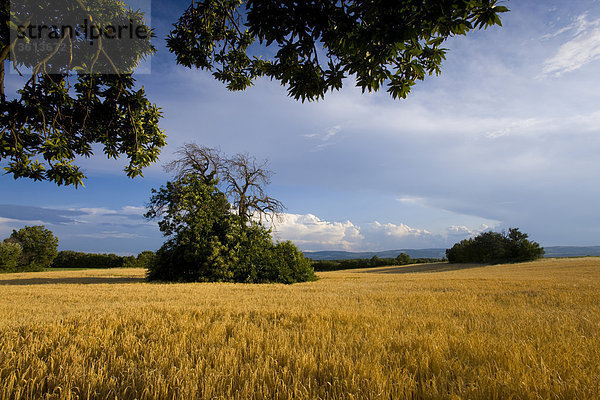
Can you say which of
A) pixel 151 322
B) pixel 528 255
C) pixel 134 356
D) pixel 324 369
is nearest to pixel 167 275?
pixel 151 322

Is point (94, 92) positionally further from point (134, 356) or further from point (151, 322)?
point (134, 356)

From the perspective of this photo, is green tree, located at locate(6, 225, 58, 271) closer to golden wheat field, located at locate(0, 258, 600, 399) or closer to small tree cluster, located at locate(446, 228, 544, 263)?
golden wheat field, located at locate(0, 258, 600, 399)

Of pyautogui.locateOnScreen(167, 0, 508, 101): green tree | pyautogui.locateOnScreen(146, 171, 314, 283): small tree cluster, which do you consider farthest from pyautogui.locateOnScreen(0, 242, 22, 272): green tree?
pyautogui.locateOnScreen(167, 0, 508, 101): green tree

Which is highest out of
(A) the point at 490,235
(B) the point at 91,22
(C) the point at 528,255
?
(B) the point at 91,22

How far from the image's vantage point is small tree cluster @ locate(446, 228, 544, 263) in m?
63.2

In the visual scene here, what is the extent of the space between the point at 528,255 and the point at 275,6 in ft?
265

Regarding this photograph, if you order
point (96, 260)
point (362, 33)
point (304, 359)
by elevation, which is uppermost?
point (362, 33)

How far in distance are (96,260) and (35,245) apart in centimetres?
1108

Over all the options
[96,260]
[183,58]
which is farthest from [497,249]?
[96,260]

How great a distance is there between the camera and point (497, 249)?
65250 mm

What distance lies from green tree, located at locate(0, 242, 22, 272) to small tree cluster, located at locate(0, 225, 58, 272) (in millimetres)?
614

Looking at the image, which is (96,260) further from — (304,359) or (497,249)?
(497,249)

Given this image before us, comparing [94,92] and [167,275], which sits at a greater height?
[94,92]

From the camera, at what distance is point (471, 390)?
2537mm
